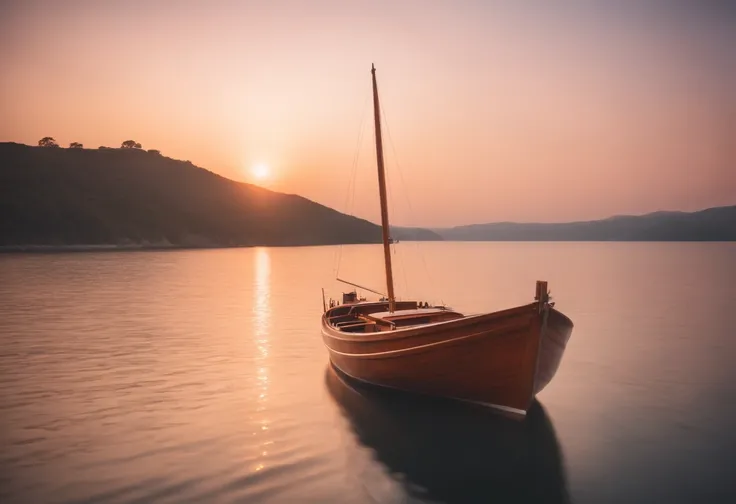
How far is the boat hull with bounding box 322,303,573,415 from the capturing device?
14617mm

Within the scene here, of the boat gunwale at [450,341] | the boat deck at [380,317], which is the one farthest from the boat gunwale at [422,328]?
the boat deck at [380,317]

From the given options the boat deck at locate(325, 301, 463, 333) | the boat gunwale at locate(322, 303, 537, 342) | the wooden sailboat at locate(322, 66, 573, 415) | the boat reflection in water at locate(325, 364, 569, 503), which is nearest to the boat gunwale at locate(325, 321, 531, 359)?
the wooden sailboat at locate(322, 66, 573, 415)

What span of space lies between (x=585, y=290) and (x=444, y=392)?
53.3m

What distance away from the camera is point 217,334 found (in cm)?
3403

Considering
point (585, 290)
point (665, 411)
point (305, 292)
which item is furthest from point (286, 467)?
point (585, 290)

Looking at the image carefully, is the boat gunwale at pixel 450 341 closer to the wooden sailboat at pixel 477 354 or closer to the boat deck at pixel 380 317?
the wooden sailboat at pixel 477 354

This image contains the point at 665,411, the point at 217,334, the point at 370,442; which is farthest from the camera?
the point at 217,334

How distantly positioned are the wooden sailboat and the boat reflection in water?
22.8 inches

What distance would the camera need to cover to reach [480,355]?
15.1m

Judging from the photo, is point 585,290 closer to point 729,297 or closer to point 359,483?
point 729,297

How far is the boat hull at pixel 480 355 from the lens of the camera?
14617 mm

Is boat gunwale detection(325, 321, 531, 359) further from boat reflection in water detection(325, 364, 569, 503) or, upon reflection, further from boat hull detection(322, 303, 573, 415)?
boat reflection in water detection(325, 364, 569, 503)

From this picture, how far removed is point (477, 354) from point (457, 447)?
2698 mm

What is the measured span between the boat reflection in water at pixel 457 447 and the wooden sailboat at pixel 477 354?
579 mm
